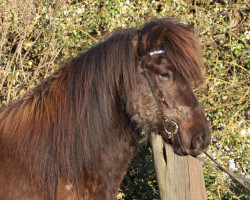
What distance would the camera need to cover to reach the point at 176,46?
98.6 inches

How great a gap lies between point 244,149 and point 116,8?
290 cm

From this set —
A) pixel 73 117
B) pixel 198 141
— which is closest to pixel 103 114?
pixel 73 117

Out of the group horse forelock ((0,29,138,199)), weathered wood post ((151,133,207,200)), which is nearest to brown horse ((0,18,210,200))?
horse forelock ((0,29,138,199))

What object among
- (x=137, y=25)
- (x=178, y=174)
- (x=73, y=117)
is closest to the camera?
(x=73, y=117)

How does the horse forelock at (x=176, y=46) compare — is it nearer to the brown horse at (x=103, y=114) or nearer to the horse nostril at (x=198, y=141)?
the brown horse at (x=103, y=114)

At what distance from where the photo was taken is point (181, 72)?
249 centimetres

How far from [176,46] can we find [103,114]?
698mm

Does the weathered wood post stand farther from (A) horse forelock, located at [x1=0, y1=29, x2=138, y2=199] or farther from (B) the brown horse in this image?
(A) horse forelock, located at [x1=0, y1=29, x2=138, y2=199]

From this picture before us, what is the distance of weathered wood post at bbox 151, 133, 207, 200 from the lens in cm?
288

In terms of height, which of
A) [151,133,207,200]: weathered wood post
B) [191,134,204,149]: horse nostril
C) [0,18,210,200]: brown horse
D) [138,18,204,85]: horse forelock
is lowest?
[151,133,207,200]: weathered wood post

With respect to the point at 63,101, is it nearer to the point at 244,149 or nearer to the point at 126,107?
the point at 126,107

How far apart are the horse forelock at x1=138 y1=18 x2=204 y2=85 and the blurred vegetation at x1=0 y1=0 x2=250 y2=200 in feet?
8.35

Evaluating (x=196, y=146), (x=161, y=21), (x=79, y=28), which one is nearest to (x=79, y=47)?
(x=79, y=28)

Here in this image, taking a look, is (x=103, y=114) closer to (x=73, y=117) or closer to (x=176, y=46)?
(x=73, y=117)
